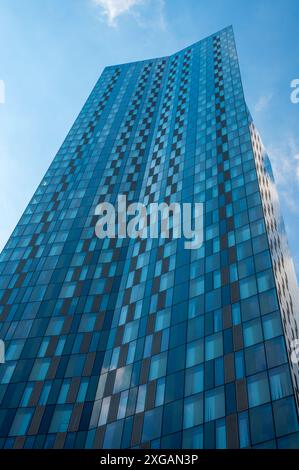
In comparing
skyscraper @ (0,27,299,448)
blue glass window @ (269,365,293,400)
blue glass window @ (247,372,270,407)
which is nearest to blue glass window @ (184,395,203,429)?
skyscraper @ (0,27,299,448)

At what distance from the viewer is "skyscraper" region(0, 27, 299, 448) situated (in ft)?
114

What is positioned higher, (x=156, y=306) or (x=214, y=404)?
(x=156, y=306)

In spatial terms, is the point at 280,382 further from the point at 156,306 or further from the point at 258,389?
the point at 156,306

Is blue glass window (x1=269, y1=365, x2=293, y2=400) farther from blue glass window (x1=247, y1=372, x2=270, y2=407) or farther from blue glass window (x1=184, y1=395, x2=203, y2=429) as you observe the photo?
blue glass window (x1=184, y1=395, x2=203, y2=429)

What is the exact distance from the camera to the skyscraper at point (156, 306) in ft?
114

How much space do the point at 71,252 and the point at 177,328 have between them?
27.7m

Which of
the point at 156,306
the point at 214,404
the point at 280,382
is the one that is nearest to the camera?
the point at 280,382

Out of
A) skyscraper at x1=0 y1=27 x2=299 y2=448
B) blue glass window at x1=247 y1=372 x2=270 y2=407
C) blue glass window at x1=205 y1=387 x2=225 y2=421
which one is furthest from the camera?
skyscraper at x1=0 y1=27 x2=299 y2=448

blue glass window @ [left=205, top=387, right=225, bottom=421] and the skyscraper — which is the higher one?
the skyscraper

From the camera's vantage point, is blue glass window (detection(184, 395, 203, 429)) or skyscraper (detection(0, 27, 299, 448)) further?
skyscraper (detection(0, 27, 299, 448))

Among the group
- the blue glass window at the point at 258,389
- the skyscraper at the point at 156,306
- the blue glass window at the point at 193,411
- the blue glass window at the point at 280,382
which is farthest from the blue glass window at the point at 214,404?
the blue glass window at the point at 280,382

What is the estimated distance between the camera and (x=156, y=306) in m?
48.8

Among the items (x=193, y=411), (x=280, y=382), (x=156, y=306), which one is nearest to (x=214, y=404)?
(x=193, y=411)
